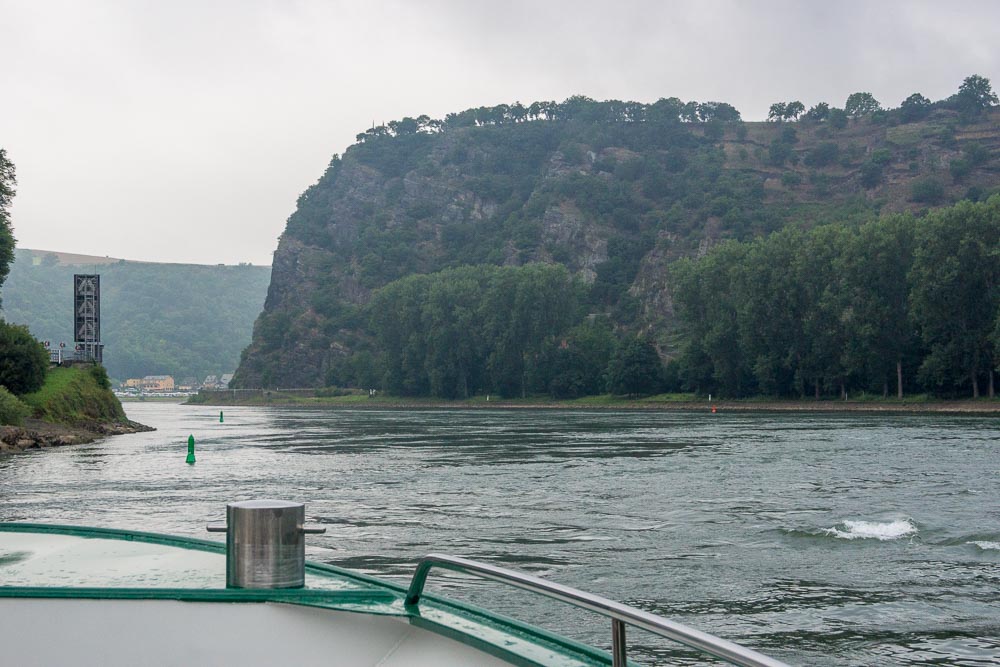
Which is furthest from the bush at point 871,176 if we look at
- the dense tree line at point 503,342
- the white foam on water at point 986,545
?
the white foam on water at point 986,545

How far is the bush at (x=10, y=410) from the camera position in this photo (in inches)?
1617

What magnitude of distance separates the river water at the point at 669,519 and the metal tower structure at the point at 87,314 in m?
34.6

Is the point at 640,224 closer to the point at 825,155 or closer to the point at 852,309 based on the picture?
the point at 825,155

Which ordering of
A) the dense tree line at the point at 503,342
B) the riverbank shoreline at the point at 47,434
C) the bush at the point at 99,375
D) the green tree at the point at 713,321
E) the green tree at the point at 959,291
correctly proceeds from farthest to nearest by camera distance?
the dense tree line at the point at 503,342 < the green tree at the point at 713,321 < the green tree at the point at 959,291 < the bush at the point at 99,375 < the riverbank shoreline at the point at 47,434

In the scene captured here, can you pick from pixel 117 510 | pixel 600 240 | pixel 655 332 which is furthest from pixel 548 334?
pixel 117 510

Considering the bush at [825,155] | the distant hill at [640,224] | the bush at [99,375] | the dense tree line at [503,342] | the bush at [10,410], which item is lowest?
the bush at [10,410]

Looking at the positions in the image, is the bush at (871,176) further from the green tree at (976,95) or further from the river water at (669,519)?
the river water at (669,519)

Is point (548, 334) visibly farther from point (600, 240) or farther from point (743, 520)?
point (743, 520)

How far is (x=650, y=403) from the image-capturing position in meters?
96.3

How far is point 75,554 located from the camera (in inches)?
263

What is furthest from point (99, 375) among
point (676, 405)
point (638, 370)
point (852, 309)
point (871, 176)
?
point (871, 176)

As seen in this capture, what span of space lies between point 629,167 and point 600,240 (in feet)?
108

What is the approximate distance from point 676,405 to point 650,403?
9.67ft

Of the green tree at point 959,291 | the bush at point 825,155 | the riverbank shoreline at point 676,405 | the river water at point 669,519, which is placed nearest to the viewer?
the river water at point 669,519
